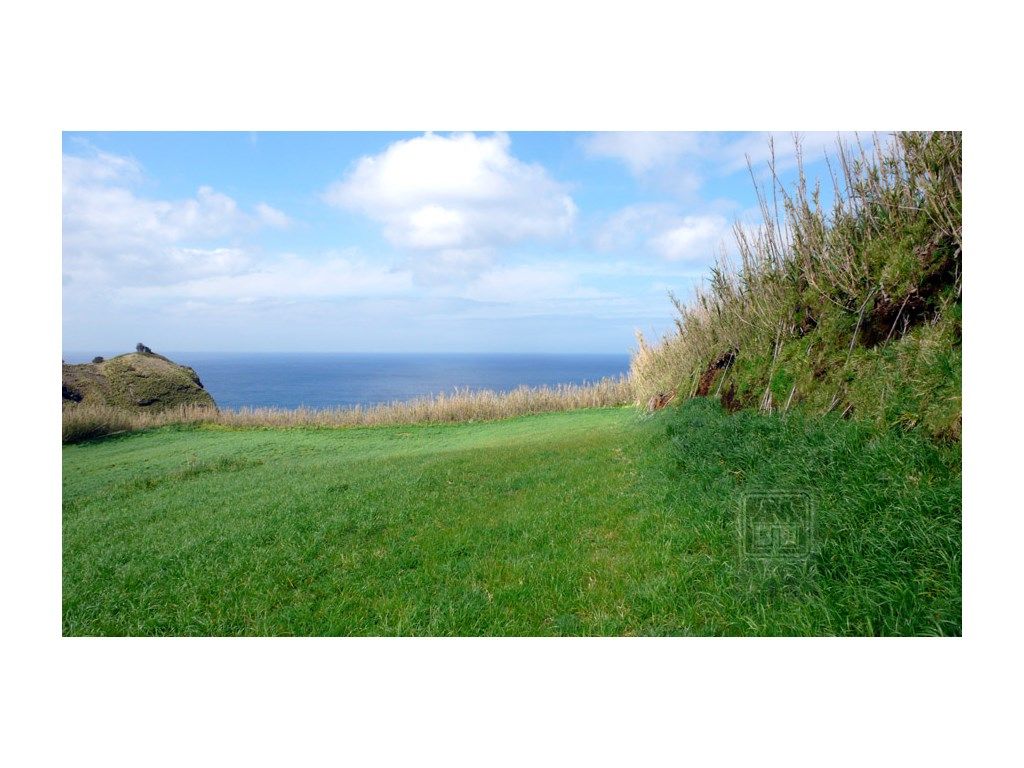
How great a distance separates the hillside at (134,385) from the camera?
521cm

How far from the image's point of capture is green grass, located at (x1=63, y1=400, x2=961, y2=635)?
225 centimetres

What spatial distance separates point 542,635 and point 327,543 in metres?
1.58

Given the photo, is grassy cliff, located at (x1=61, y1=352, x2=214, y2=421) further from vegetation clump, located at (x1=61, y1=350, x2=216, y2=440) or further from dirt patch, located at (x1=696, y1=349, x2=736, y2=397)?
dirt patch, located at (x1=696, y1=349, x2=736, y2=397)

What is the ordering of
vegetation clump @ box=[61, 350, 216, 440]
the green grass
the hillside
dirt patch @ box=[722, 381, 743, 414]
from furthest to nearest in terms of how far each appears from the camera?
dirt patch @ box=[722, 381, 743, 414] < the hillside < vegetation clump @ box=[61, 350, 216, 440] < the green grass

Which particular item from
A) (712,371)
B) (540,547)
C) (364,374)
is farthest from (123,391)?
(712,371)

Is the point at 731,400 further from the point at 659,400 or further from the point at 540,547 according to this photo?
the point at 540,547

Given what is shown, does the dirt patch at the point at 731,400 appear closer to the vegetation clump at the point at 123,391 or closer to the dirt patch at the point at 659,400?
the dirt patch at the point at 659,400

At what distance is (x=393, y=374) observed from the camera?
12.7 metres

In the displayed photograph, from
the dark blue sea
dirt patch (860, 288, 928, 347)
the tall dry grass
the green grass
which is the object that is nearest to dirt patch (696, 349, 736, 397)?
the dark blue sea

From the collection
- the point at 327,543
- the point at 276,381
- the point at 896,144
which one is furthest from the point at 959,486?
the point at 276,381

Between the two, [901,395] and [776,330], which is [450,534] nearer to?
[901,395]

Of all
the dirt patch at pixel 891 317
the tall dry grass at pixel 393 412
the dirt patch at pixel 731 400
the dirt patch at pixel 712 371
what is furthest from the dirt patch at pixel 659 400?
the dirt patch at pixel 891 317

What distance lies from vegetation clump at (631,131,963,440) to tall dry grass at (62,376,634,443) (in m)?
6.67

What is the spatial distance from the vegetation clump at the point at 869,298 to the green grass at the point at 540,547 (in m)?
0.34
